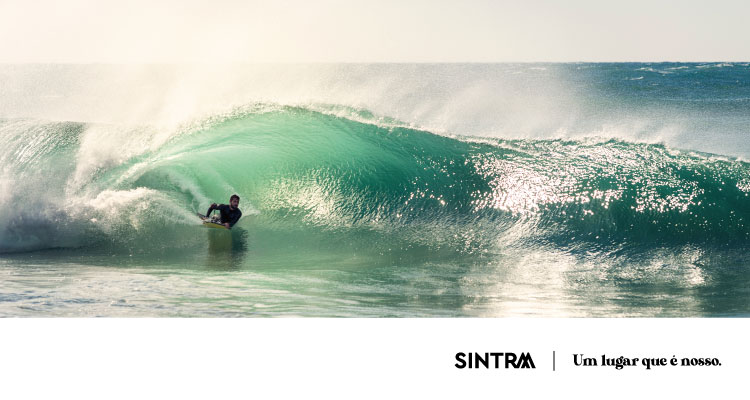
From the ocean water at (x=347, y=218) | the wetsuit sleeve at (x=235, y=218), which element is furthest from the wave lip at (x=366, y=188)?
the wetsuit sleeve at (x=235, y=218)

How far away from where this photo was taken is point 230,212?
6902mm

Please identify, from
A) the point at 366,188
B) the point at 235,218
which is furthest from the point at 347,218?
the point at 235,218

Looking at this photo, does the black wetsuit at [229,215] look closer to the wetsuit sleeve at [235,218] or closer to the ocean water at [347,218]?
the wetsuit sleeve at [235,218]

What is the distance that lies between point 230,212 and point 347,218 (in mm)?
1359

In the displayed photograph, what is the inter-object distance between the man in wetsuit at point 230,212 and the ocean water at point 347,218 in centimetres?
17

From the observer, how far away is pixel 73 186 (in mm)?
7484

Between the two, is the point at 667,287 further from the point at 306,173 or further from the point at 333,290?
the point at 306,173

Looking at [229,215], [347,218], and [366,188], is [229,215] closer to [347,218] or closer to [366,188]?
[347,218]

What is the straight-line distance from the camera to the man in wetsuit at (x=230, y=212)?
684 cm

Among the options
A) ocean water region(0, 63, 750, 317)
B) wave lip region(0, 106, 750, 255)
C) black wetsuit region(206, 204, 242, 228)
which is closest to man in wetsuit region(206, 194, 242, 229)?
black wetsuit region(206, 204, 242, 228)

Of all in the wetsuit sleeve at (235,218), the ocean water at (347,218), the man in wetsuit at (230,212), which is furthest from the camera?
the wetsuit sleeve at (235,218)

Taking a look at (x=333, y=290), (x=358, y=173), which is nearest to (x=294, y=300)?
(x=333, y=290)

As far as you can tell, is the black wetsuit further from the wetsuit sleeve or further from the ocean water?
the ocean water
